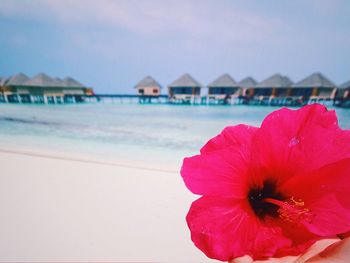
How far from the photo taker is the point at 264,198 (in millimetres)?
207

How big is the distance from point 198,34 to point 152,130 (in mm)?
1131

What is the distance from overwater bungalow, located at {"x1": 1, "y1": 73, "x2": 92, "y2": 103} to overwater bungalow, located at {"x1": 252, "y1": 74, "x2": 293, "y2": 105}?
2100mm

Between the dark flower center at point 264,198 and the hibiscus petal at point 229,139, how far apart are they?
53 millimetres

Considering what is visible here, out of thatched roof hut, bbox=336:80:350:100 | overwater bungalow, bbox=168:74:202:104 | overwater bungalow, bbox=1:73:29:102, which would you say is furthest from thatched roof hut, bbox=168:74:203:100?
overwater bungalow, bbox=1:73:29:102

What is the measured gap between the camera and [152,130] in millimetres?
2438

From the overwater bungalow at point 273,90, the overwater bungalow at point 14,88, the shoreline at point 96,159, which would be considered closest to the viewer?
the shoreline at point 96,159

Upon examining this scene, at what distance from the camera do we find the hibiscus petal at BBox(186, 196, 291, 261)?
0.52 feet

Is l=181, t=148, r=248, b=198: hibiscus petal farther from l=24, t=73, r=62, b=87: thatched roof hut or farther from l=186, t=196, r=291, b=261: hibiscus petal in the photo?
l=24, t=73, r=62, b=87: thatched roof hut

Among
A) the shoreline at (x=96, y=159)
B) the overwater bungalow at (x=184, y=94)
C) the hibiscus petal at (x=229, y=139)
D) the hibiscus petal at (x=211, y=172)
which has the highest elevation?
the hibiscus petal at (x=229, y=139)

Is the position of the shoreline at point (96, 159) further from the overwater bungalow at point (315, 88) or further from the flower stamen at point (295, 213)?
the overwater bungalow at point (315, 88)

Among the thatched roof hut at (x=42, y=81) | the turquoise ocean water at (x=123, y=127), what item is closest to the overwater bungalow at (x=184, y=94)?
the turquoise ocean water at (x=123, y=127)

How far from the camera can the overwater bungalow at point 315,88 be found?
6.19 feet

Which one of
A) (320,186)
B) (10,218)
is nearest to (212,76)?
(10,218)

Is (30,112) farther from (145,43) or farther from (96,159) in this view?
(145,43)
